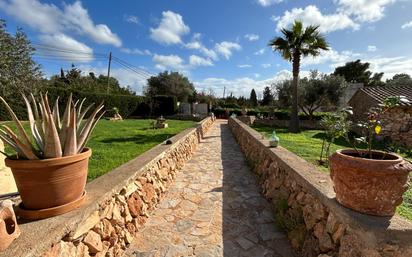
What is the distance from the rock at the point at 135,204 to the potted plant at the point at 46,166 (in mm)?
973

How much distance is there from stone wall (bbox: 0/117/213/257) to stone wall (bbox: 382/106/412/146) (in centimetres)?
1184

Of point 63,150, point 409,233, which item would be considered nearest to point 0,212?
point 63,150

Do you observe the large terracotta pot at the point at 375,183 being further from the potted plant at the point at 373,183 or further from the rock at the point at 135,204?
the rock at the point at 135,204

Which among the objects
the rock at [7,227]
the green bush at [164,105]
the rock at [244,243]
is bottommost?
the rock at [244,243]

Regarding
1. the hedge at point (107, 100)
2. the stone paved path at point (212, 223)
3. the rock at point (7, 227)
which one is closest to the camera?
the rock at point (7, 227)

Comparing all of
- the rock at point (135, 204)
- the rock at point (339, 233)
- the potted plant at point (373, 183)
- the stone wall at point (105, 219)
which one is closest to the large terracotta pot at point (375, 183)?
the potted plant at point (373, 183)

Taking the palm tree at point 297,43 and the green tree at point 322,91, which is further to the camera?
the green tree at point 322,91

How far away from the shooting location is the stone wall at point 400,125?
1084cm

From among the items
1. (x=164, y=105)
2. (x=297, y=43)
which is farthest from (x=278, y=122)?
(x=164, y=105)

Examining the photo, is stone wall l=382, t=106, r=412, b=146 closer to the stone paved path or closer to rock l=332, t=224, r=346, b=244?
the stone paved path

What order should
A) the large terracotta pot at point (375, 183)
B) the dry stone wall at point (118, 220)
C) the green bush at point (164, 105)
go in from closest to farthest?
the large terracotta pot at point (375, 183) → the dry stone wall at point (118, 220) → the green bush at point (164, 105)

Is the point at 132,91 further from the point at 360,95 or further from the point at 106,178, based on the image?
the point at 106,178

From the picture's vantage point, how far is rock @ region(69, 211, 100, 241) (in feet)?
5.52

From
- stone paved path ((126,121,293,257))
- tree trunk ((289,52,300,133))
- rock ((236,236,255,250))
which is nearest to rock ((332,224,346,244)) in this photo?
stone paved path ((126,121,293,257))
